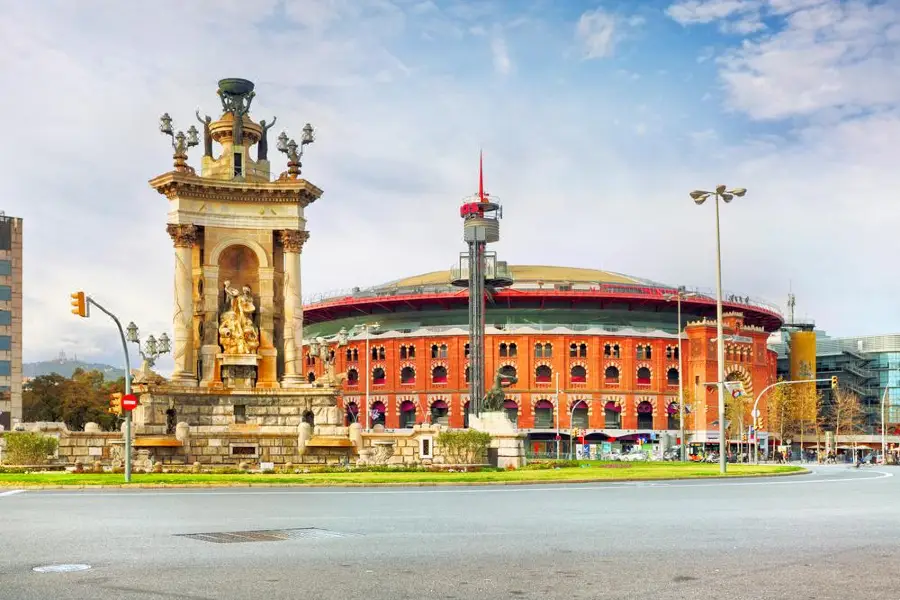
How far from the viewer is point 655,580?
12602 millimetres

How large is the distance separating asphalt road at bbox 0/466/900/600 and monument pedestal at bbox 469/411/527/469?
23478 mm

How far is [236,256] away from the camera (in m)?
59.6

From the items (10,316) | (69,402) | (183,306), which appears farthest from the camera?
(10,316)

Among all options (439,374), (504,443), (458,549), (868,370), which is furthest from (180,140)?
(868,370)

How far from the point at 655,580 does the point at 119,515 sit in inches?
477

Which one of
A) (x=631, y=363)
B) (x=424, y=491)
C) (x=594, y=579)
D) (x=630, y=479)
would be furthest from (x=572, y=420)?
(x=594, y=579)

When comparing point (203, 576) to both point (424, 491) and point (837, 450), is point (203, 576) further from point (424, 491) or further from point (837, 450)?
point (837, 450)

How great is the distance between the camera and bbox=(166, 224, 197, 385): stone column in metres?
56.3

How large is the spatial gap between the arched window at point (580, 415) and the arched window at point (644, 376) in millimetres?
6657

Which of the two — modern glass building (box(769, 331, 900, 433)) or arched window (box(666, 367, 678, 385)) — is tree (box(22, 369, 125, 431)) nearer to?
arched window (box(666, 367, 678, 385))

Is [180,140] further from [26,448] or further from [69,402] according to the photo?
[69,402]

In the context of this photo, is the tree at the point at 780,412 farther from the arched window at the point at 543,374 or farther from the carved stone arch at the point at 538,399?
the arched window at the point at 543,374

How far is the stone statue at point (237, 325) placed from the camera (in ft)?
189

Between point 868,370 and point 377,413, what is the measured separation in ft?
221
